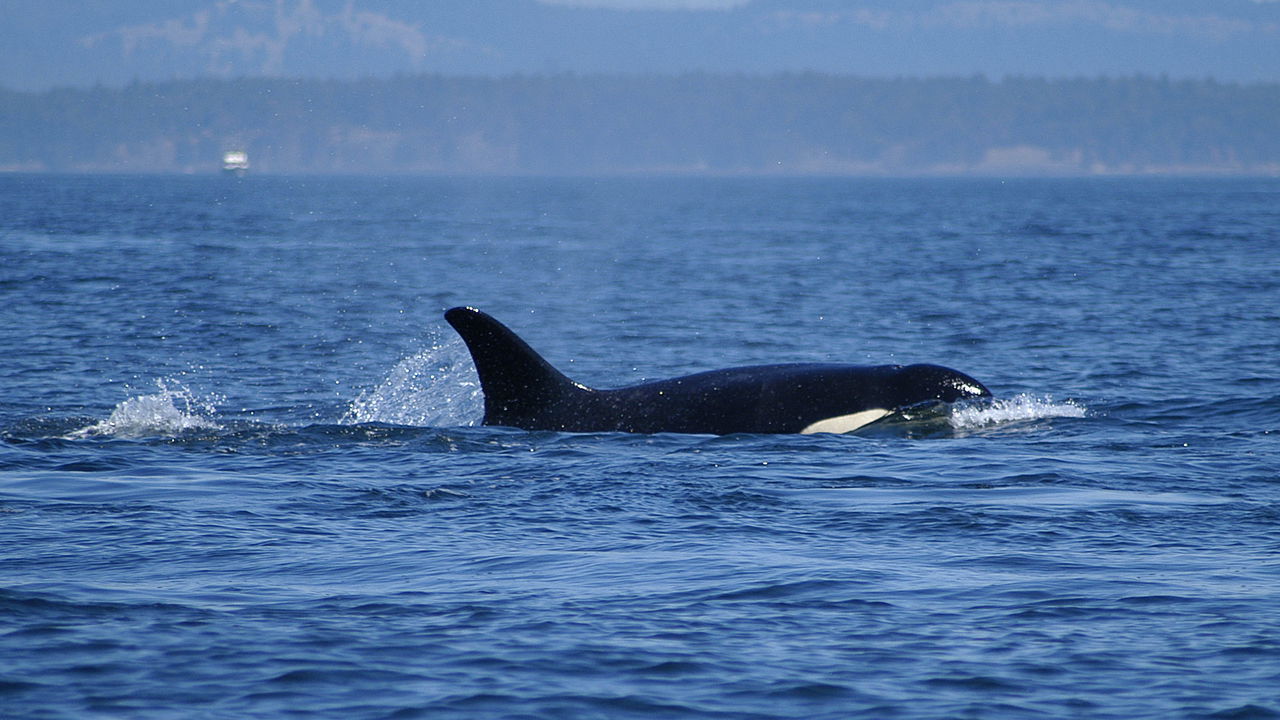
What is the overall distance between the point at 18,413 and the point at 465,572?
879 cm

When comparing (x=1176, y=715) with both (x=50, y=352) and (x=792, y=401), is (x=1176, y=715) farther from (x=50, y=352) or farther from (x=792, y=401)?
(x=50, y=352)

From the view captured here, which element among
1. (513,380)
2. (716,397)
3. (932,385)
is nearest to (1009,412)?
(932,385)

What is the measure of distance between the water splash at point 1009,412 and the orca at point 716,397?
240 millimetres

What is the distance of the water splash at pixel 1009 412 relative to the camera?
14.8 m

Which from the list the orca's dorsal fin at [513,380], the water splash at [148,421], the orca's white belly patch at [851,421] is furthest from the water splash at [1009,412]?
the water splash at [148,421]

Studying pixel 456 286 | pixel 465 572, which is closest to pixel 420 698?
pixel 465 572

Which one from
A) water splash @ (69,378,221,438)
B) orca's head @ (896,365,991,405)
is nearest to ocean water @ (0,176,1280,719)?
water splash @ (69,378,221,438)

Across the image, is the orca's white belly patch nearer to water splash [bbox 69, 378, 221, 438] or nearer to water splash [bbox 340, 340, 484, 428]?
water splash [bbox 340, 340, 484, 428]

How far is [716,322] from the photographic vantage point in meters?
30.1

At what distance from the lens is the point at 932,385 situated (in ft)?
47.3

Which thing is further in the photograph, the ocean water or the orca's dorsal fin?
the orca's dorsal fin

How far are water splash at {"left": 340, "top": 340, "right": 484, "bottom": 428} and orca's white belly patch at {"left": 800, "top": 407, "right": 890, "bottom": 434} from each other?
3523 millimetres

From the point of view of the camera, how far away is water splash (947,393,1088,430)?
14.8 m

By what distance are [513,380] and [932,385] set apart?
3462 mm
